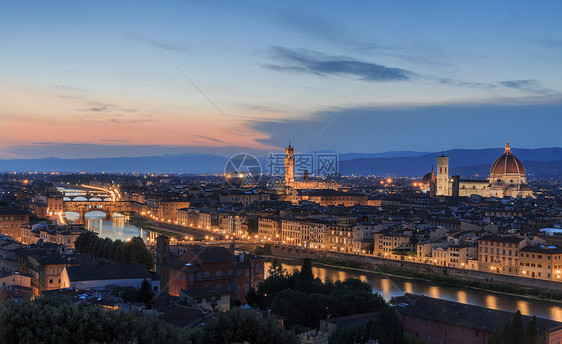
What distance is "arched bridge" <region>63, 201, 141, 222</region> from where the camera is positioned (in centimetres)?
3311

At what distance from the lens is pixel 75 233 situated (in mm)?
16094

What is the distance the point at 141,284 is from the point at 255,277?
2.38 metres

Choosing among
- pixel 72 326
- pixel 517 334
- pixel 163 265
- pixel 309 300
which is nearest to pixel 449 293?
pixel 309 300

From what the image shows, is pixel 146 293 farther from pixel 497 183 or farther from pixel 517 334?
pixel 497 183

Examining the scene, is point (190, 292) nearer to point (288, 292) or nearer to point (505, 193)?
point (288, 292)

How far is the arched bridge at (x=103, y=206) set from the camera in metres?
33.1

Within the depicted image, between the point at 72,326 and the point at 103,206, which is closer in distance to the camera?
the point at 72,326

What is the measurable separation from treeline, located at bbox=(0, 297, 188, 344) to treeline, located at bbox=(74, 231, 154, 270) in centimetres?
701

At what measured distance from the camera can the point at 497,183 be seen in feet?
125

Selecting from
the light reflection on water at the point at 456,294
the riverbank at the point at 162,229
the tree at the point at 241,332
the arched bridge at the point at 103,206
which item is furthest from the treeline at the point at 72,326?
the arched bridge at the point at 103,206

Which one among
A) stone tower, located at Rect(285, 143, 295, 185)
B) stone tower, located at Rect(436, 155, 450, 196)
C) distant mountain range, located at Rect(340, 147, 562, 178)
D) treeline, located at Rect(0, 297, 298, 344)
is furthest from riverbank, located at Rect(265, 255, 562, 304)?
distant mountain range, located at Rect(340, 147, 562, 178)

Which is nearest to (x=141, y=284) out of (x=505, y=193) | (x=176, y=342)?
(x=176, y=342)

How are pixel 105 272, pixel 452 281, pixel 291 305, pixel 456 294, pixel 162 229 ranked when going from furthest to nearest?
pixel 162 229
pixel 452 281
pixel 456 294
pixel 105 272
pixel 291 305

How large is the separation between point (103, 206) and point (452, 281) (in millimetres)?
23847
